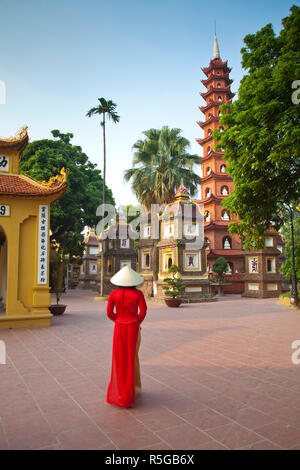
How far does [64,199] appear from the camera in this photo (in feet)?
82.6

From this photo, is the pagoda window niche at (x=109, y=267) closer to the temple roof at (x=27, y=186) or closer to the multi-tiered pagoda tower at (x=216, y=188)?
the multi-tiered pagoda tower at (x=216, y=188)

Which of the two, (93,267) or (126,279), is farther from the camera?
(93,267)

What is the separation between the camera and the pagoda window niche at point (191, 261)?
2050 cm

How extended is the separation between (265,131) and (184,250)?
1343cm

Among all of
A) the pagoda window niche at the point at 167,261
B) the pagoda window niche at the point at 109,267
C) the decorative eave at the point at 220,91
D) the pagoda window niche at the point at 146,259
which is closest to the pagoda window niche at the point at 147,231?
the pagoda window niche at the point at 146,259

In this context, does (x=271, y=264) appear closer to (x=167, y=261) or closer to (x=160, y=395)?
(x=167, y=261)

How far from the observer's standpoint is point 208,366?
589 cm

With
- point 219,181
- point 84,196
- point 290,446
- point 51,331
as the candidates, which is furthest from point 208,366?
point 219,181

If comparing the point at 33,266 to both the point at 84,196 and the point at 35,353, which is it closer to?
the point at 35,353

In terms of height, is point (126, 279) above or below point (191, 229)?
below

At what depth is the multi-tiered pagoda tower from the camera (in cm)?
3112

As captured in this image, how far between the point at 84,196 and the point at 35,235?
53.6ft

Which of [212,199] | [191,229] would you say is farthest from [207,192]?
[191,229]

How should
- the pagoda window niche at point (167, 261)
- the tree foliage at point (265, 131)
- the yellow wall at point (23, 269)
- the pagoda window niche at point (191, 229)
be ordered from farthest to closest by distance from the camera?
the pagoda window niche at point (167, 261), the pagoda window niche at point (191, 229), the yellow wall at point (23, 269), the tree foliage at point (265, 131)
